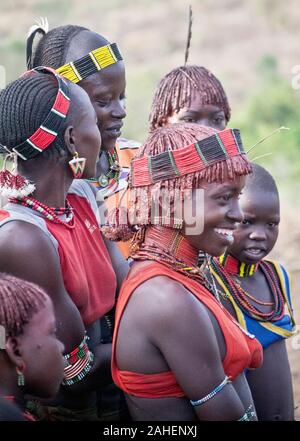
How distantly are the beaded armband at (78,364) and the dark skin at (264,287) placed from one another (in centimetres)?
98

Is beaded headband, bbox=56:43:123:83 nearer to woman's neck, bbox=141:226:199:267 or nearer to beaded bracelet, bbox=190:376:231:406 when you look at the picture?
woman's neck, bbox=141:226:199:267

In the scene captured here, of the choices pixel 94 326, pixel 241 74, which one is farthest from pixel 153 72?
pixel 94 326

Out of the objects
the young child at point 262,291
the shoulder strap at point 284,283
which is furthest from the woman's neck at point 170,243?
the shoulder strap at point 284,283

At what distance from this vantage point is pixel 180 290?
11.0 ft

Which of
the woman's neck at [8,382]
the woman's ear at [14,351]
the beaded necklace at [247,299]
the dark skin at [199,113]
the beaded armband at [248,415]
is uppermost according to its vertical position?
the dark skin at [199,113]

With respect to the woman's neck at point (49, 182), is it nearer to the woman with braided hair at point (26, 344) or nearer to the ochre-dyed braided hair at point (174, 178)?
the ochre-dyed braided hair at point (174, 178)

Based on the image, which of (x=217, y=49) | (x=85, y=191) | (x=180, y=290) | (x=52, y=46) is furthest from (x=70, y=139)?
(x=217, y=49)

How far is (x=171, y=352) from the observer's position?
130 inches

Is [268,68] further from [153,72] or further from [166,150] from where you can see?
[166,150]

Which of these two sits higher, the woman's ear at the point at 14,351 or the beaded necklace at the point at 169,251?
the beaded necklace at the point at 169,251

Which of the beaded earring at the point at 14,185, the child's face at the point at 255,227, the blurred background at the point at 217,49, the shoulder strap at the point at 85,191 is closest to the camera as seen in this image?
the beaded earring at the point at 14,185

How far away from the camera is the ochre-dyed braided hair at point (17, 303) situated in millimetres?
3057

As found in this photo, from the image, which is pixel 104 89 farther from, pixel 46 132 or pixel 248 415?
pixel 248 415

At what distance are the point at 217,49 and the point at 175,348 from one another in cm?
1158
